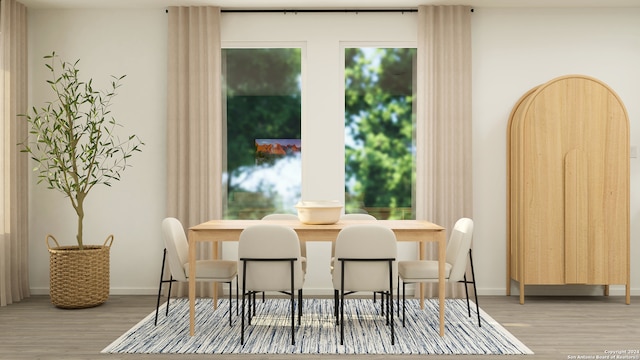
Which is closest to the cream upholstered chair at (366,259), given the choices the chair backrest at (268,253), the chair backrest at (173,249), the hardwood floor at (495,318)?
the chair backrest at (268,253)

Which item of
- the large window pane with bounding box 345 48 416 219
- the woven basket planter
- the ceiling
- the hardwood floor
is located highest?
the ceiling

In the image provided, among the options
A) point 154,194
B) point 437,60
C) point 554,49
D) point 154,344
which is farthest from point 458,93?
point 154,344

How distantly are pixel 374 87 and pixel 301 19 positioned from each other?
3.43ft

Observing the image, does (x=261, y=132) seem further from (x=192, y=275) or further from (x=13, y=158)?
(x=13, y=158)

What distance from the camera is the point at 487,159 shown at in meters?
5.68

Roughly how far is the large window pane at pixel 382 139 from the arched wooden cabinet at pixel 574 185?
121 centimetres

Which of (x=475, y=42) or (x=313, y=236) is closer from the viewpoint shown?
(x=313, y=236)

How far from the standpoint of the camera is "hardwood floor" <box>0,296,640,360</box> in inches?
144

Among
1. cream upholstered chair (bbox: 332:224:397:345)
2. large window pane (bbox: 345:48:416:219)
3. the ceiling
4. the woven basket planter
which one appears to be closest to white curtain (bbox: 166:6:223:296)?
the ceiling

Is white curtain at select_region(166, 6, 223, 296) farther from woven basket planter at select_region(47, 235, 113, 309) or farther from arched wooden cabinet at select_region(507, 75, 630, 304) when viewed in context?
arched wooden cabinet at select_region(507, 75, 630, 304)

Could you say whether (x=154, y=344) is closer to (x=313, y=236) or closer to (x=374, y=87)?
(x=313, y=236)

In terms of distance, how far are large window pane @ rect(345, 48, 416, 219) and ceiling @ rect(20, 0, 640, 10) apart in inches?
22.4

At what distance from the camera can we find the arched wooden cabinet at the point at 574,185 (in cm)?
513

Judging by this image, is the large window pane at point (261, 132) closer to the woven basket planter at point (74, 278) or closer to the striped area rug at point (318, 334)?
the striped area rug at point (318, 334)
